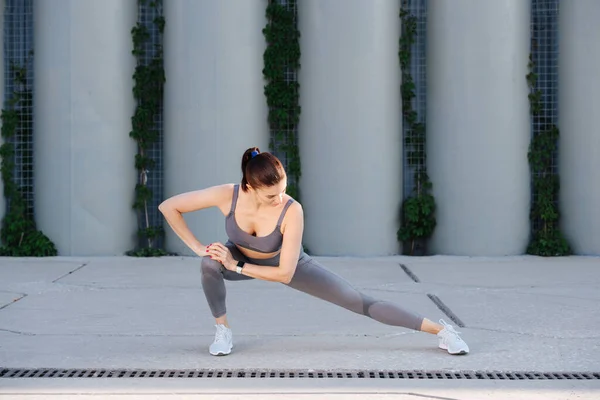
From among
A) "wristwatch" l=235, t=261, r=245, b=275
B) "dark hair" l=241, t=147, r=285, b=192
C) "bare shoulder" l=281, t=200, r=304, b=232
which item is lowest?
"wristwatch" l=235, t=261, r=245, b=275

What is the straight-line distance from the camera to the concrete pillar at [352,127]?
850 cm

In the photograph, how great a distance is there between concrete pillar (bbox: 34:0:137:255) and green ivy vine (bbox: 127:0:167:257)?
135 millimetres

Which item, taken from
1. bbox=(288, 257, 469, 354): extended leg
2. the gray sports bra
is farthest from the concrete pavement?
the gray sports bra

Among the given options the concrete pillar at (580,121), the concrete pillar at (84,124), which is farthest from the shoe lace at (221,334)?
the concrete pillar at (580,121)

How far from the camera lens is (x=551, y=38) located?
29.5ft

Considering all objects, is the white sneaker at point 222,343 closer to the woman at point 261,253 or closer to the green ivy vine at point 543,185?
the woman at point 261,253

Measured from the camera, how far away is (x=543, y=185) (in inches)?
346

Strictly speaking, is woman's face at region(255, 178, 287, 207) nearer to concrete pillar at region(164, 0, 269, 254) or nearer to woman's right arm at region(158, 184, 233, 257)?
woman's right arm at region(158, 184, 233, 257)

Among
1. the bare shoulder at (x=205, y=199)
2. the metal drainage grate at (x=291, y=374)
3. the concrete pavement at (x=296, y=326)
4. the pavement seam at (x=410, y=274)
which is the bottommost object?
the metal drainage grate at (x=291, y=374)

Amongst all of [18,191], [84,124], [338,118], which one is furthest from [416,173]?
[18,191]

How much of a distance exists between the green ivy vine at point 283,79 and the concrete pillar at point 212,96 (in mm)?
193

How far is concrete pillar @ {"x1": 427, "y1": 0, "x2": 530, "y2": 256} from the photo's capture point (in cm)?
848

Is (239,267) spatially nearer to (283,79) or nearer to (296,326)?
(296,326)

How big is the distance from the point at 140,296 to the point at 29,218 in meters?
3.65
